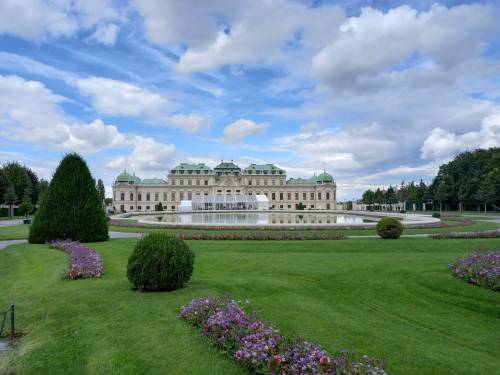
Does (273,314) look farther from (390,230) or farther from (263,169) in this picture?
(263,169)

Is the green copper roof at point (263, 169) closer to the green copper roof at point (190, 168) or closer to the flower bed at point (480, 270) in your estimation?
the green copper roof at point (190, 168)

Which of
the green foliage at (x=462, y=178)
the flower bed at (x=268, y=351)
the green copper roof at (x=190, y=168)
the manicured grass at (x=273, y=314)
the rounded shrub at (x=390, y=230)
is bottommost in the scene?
the manicured grass at (x=273, y=314)

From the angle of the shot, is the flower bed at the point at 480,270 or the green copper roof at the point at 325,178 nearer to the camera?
the flower bed at the point at 480,270

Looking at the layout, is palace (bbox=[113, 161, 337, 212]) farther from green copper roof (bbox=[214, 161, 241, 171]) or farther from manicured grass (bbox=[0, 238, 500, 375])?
manicured grass (bbox=[0, 238, 500, 375])

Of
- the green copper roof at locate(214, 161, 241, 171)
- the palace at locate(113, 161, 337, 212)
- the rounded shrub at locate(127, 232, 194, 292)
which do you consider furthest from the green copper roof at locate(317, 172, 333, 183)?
the rounded shrub at locate(127, 232, 194, 292)

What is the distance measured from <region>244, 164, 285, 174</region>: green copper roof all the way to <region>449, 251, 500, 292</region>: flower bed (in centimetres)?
9146

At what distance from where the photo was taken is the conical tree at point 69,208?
17.5 metres

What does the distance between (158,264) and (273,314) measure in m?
3.01

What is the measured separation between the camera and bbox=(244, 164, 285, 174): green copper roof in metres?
101

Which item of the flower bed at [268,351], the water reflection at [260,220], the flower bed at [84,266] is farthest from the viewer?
the water reflection at [260,220]

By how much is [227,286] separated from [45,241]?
13.2 metres

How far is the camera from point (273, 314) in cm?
650

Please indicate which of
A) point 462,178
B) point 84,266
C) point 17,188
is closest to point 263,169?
point 462,178

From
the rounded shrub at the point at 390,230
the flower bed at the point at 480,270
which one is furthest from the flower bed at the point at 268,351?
the rounded shrub at the point at 390,230
